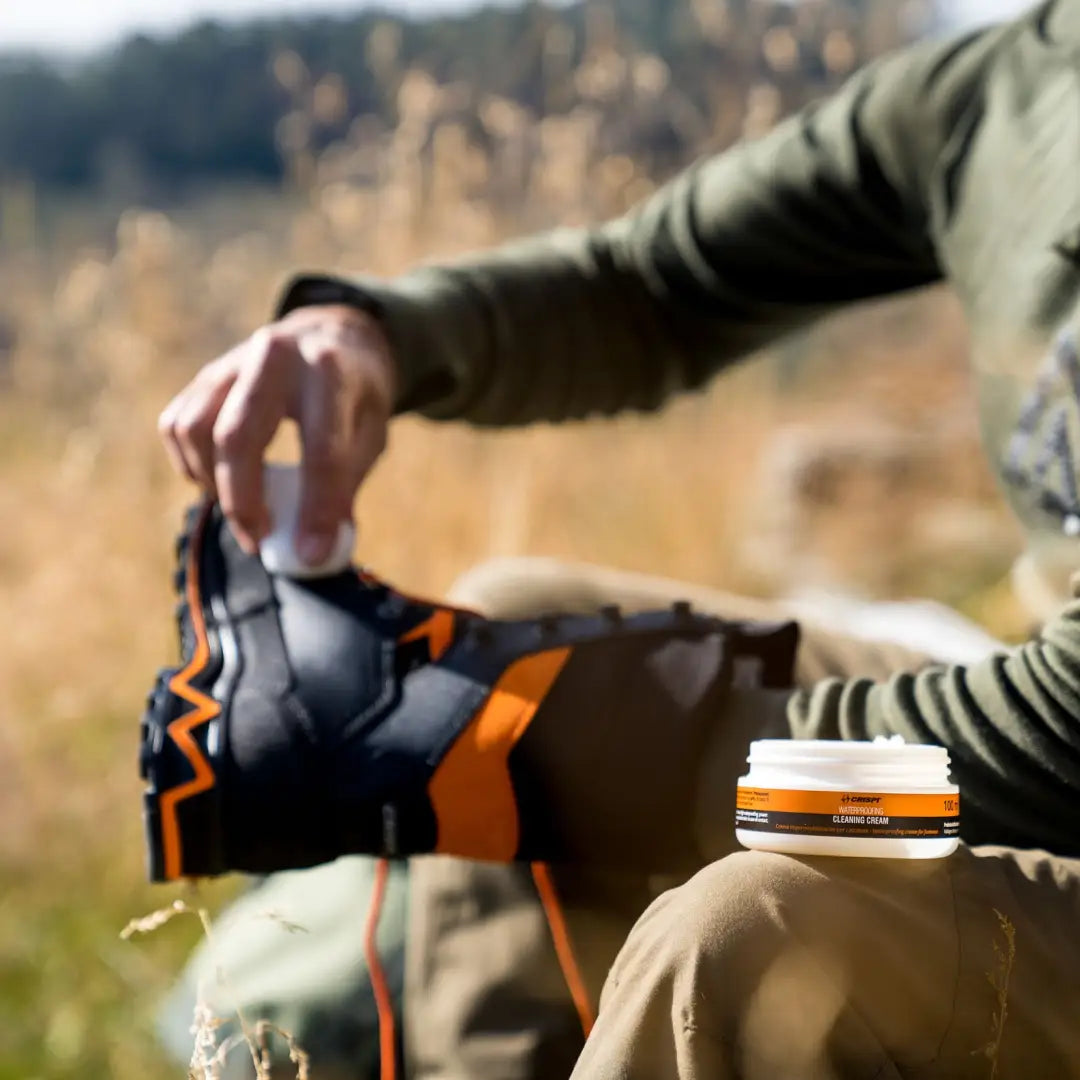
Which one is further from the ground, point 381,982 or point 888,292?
point 888,292

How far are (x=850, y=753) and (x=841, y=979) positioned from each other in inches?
4.3

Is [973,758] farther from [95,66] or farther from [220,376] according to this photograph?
[95,66]

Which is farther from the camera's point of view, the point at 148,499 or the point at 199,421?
the point at 148,499

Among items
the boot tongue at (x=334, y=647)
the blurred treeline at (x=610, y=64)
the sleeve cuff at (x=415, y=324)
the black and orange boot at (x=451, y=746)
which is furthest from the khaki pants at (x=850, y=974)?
the blurred treeline at (x=610, y=64)

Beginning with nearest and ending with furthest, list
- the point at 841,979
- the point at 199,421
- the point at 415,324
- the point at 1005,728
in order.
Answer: the point at 841,979 → the point at 1005,728 → the point at 199,421 → the point at 415,324

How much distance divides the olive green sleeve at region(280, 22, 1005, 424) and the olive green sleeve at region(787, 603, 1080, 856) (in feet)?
1.89

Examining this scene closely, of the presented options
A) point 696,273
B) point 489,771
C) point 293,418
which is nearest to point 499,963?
point 489,771

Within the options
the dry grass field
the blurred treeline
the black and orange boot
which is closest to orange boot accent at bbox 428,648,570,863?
the black and orange boot

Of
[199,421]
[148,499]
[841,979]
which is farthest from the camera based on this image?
[148,499]

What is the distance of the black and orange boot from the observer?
858 mm

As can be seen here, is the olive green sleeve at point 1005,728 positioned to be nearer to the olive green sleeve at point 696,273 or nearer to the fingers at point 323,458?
the fingers at point 323,458

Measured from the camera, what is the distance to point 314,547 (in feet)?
3.32

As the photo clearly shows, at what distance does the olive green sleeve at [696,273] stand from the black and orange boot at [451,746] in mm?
394

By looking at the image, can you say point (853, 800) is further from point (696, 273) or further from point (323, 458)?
point (696, 273)
